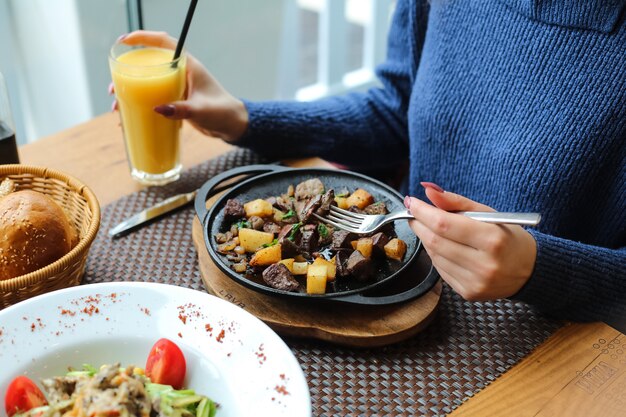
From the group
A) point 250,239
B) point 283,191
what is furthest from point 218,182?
point 250,239

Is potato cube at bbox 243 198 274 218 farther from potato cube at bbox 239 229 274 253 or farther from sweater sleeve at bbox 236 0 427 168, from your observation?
sweater sleeve at bbox 236 0 427 168

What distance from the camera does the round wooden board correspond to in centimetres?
102

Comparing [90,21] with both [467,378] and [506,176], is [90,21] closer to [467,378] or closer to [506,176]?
[506,176]

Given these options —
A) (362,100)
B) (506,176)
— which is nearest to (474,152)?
(506,176)

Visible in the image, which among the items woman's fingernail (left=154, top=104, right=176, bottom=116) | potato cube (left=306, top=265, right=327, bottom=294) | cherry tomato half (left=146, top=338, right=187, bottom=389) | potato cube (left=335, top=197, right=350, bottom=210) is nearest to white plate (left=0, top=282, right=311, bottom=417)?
cherry tomato half (left=146, top=338, right=187, bottom=389)

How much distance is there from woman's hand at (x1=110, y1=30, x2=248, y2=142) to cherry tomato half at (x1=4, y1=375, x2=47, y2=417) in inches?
28.0

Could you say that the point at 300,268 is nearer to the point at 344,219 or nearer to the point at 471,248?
the point at 344,219

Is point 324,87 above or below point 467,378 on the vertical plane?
below

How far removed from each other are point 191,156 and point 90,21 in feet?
3.51

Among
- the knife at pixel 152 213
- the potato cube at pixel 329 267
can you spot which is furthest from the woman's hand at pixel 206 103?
the potato cube at pixel 329 267

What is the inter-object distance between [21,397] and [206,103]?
768mm

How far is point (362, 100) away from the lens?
1.65 metres

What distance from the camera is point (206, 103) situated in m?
1.44

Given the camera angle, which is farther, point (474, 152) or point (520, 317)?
point (474, 152)
